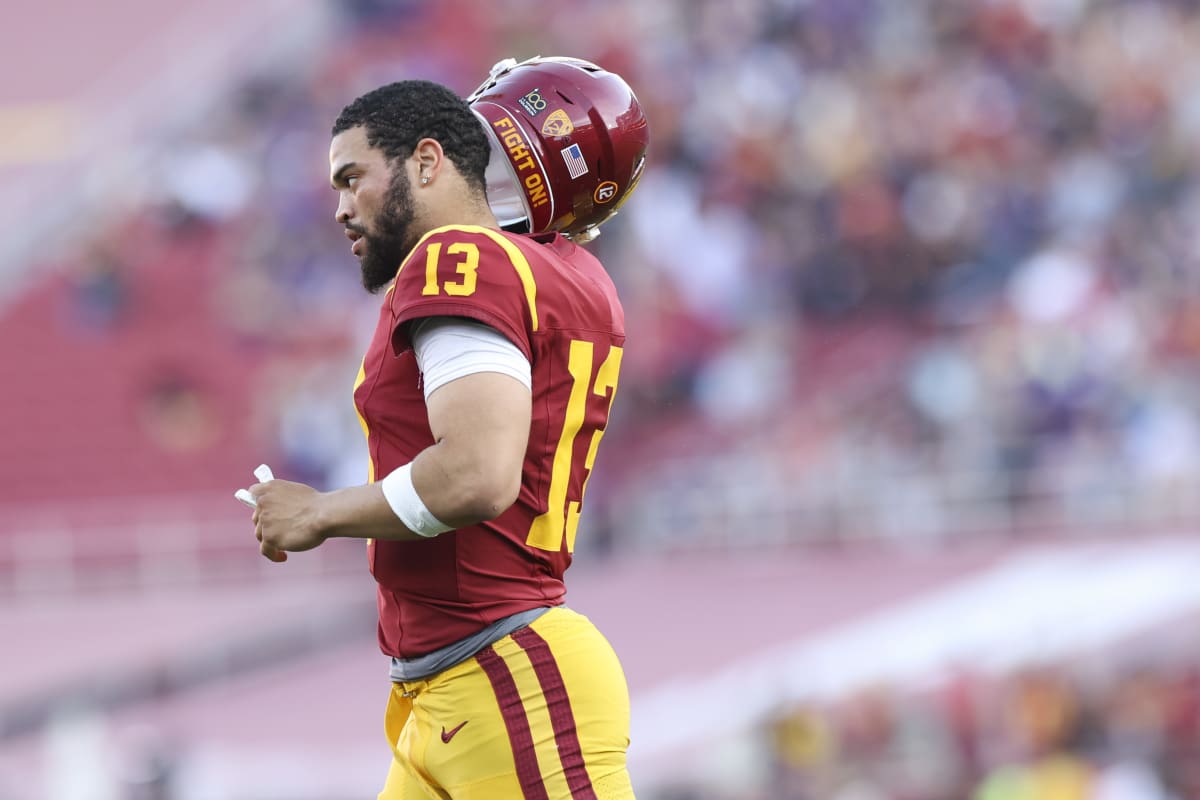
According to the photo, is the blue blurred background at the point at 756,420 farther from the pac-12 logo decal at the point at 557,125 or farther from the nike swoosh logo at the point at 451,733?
the pac-12 logo decal at the point at 557,125

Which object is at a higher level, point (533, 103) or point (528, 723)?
point (533, 103)

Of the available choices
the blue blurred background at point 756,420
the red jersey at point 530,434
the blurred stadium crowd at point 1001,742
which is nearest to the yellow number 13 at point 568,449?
the red jersey at point 530,434

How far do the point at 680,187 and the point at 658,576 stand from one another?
313 centimetres

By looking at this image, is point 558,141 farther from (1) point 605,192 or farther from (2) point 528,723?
(2) point 528,723

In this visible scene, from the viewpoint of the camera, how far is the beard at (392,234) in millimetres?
→ 3256

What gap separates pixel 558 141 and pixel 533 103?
9cm

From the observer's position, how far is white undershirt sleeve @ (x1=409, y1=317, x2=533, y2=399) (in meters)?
3.03

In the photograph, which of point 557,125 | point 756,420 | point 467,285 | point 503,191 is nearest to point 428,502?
point 467,285

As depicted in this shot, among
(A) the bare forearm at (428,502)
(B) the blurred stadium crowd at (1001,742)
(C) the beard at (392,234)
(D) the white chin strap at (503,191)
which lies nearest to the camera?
(A) the bare forearm at (428,502)

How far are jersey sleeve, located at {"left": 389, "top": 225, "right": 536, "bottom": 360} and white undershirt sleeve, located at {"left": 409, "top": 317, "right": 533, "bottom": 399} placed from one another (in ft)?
0.07

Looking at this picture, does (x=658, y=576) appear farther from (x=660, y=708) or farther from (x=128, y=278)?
(x=128, y=278)

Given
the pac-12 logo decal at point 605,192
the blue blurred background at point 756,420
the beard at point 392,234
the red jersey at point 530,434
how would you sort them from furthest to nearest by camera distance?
1. the blue blurred background at point 756,420
2. the pac-12 logo decal at point 605,192
3. the beard at point 392,234
4. the red jersey at point 530,434

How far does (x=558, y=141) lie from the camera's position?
11.3 feet

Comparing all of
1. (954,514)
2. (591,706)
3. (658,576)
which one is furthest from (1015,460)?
(591,706)
